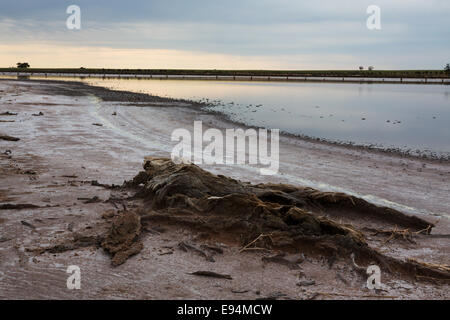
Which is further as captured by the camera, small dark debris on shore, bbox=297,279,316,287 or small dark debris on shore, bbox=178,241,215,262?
small dark debris on shore, bbox=178,241,215,262

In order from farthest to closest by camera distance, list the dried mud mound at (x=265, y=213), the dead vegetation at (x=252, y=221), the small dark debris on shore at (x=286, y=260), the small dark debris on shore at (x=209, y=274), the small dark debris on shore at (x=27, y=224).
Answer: the small dark debris on shore at (x=27, y=224) → the dried mud mound at (x=265, y=213) → the dead vegetation at (x=252, y=221) → the small dark debris on shore at (x=286, y=260) → the small dark debris on shore at (x=209, y=274)

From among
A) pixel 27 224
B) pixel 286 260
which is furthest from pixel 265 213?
pixel 27 224

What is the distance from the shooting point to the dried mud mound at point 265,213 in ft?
17.3

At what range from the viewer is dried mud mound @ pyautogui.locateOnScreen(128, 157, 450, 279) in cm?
527

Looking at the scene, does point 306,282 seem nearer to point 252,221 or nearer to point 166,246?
point 252,221

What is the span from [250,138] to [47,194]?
1061cm

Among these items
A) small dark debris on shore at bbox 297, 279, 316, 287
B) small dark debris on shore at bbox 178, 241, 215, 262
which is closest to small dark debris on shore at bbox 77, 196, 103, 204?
small dark debris on shore at bbox 178, 241, 215, 262

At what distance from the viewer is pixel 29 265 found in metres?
4.70

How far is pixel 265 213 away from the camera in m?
6.02

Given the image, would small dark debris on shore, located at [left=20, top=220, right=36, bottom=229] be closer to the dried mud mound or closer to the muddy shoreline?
the muddy shoreline

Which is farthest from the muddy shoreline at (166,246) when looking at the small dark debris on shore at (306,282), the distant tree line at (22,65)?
the distant tree line at (22,65)

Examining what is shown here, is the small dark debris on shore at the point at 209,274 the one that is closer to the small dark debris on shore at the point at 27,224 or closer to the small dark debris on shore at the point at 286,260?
the small dark debris on shore at the point at 286,260

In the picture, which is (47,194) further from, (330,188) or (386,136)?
(386,136)
